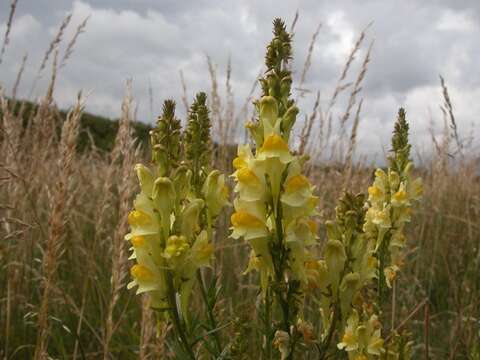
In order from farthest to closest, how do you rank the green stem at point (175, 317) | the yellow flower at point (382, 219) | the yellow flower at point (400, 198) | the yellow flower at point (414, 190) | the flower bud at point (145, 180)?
the yellow flower at point (414, 190)
the yellow flower at point (400, 198)
the yellow flower at point (382, 219)
the flower bud at point (145, 180)
the green stem at point (175, 317)

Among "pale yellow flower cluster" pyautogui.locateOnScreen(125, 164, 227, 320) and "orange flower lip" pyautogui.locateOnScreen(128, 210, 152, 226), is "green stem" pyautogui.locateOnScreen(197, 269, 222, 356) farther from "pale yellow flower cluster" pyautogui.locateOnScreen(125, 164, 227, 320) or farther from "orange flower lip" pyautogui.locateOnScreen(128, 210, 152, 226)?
"orange flower lip" pyautogui.locateOnScreen(128, 210, 152, 226)

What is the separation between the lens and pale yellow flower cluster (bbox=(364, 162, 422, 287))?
2.06 m

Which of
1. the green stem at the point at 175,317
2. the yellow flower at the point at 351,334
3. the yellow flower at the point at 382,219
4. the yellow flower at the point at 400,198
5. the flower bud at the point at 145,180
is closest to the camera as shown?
the green stem at the point at 175,317

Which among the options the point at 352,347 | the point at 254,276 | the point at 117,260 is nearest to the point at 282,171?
the point at 352,347

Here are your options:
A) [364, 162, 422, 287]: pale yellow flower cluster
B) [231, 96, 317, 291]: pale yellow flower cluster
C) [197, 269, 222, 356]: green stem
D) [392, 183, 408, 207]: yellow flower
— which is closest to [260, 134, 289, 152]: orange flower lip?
[231, 96, 317, 291]: pale yellow flower cluster

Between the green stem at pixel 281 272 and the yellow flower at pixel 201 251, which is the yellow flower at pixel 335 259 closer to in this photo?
the green stem at pixel 281 272

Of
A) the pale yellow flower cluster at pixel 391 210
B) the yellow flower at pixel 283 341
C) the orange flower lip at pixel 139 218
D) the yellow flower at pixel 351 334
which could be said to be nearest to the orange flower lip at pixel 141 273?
the orange flower lip at pixel 139 218

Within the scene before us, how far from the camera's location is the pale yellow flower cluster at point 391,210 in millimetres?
2064

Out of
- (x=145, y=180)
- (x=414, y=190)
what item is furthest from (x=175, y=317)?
(x=414, y=190)

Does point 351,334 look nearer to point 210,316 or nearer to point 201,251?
point 210,316

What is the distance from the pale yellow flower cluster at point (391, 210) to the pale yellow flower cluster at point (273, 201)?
90 cm

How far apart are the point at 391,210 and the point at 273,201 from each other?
1173 mm

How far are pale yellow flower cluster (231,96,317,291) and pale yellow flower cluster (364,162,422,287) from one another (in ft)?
2.96

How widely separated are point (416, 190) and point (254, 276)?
4.84 ft
